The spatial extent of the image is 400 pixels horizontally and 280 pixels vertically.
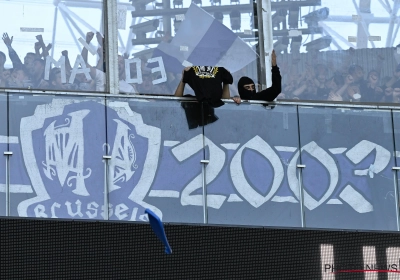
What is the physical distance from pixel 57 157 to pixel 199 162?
4.48ft

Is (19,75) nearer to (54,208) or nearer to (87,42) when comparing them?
(87,42)

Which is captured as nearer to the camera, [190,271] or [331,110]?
[190,271]

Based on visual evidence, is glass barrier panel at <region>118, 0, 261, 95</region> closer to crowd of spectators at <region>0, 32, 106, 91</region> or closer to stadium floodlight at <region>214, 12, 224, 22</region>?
stadium floodlight at <region>214, 12, 224, 22</region>

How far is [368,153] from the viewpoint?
1309 centimetres

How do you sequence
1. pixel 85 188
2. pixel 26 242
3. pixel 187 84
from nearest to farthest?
pixel 26 242, pixel 85 188, pixel 187 84

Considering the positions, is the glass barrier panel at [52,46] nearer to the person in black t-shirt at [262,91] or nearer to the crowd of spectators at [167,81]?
the crowd of spectators at [167,81]

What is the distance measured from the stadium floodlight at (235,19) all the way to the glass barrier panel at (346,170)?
1.23 m

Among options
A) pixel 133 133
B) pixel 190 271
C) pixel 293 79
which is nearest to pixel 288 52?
pixel 293 79

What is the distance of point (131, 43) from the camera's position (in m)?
13.3

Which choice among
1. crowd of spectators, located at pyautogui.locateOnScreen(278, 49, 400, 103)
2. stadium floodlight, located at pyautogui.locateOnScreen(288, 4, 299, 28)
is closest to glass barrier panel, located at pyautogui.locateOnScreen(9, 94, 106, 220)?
crowd of spectators, located at pyautogui.locateOnScreen(278, 49, 400, 103)

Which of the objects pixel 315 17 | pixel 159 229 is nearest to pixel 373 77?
pixel 315 17

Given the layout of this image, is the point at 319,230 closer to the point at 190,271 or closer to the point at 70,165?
the point at 190,271

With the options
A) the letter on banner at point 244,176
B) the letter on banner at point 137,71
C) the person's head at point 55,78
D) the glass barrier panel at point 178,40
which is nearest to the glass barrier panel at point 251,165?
the letter on banner at point 244,176

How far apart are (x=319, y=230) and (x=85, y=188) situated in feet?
7.18
